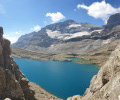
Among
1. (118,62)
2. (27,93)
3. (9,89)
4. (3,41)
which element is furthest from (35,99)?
(118,62)

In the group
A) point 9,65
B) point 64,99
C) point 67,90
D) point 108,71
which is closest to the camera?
point 108,71

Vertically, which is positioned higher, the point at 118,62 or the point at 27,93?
the point at 118,62

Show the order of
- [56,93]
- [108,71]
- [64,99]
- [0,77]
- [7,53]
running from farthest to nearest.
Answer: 1. [56,93]
2. [64,99]
3. [7,53]
4. [0,77]
5. [108,71]

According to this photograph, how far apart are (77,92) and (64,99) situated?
12.5 m

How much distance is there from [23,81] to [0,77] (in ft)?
35.0

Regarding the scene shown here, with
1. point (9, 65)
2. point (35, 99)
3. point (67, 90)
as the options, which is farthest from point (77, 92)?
point (9, 65)

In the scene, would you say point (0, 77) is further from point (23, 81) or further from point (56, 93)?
point (56, 93)

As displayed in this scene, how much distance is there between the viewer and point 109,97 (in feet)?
39.0

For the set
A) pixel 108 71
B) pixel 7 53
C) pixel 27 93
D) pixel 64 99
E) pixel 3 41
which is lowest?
pixel 64 99

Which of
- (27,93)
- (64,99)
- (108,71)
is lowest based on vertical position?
(64,99)

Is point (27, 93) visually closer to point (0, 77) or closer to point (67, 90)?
point (0, 77)

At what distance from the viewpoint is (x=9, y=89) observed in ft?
110

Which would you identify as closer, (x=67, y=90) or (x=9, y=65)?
(x=9, y=65)

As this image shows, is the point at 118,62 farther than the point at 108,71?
No
